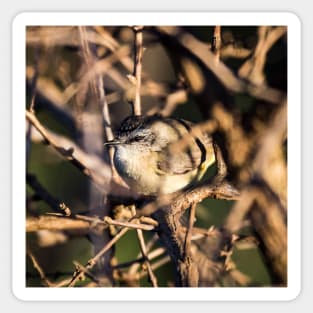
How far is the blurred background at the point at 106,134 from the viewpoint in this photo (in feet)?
5.84

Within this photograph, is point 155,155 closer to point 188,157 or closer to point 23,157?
point 188,157

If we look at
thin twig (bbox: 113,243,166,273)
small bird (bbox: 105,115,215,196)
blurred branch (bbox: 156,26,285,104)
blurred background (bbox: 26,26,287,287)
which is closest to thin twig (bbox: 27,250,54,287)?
blurred background (bbox: 26,26,287,287)

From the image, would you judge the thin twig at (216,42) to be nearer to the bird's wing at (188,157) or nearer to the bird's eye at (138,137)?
the bird's wing at (188,157)

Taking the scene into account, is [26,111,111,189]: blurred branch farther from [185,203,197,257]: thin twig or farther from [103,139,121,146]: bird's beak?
[185,203,197,257]: thin twig

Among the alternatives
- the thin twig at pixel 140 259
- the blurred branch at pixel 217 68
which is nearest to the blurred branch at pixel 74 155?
the thin twig at pixel 140 259

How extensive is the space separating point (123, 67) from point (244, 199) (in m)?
0.60

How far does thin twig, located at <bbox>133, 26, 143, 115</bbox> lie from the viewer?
1829mm

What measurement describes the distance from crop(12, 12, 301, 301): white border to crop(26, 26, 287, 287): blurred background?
0.8 inches

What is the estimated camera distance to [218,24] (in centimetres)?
182

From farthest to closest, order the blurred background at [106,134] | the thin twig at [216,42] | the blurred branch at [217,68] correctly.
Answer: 1. the blurred background at [106,134]
2. the thin twig at [216,42]
3. the blurred branch at [217,68]

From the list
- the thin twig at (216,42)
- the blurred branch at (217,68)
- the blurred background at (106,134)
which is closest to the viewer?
the blurred branch at (217,68)

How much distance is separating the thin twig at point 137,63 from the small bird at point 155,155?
34mm
